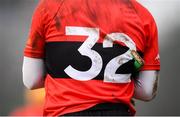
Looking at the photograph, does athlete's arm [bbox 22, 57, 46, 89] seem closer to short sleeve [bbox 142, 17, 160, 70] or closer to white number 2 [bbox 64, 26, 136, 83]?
white number 2 [bbox 64, 26, 136, 83]

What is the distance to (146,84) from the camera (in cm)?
194

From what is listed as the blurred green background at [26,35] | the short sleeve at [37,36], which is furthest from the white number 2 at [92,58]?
the blurred green background at [26,35]

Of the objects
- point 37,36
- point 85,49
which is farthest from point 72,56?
point 37,36

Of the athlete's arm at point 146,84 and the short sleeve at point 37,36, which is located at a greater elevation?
the short sleeve at point 37,36

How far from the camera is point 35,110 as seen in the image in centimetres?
309

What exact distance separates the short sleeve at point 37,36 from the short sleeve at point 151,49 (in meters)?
0.45

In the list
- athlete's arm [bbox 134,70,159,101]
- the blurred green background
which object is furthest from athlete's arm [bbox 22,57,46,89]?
the blurred green background

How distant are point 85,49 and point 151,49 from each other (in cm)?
33

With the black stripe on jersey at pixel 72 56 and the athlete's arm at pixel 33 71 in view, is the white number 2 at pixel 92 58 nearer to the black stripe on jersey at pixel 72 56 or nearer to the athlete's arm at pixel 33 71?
the black stripe on jersey at pixel 72 56

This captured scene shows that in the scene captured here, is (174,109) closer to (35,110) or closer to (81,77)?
(35,110)

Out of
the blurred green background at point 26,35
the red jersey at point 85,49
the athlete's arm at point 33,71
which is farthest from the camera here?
the blurred green background at point 26,35

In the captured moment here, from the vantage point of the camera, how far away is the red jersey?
1.74 meters

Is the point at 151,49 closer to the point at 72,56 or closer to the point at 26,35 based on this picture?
the point at 72,56

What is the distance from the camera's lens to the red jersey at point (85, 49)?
1735mm
